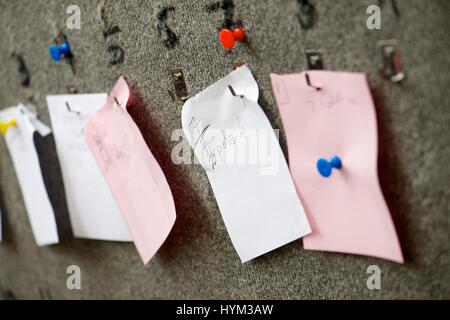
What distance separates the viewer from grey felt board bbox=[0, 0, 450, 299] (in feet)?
1.08

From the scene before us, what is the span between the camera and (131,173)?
1.67 ft

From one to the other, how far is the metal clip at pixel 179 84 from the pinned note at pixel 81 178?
12 cm

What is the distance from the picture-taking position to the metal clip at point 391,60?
33 cm

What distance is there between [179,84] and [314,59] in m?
0.14

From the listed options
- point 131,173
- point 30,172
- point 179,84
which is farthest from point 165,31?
point 30,172

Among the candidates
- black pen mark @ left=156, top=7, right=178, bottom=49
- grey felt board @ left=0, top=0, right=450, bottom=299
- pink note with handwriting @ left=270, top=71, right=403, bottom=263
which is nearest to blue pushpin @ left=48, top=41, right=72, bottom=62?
grey felt board @ left=0, top=0, right=450, bottom=299

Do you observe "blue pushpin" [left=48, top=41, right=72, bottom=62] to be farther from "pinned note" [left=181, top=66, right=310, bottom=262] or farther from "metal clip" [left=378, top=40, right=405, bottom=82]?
"metal clip" [left=378, top=40, right=405, bottom=82]

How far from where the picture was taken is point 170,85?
0.46 meters

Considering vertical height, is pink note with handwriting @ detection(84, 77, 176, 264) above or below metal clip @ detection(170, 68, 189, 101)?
below

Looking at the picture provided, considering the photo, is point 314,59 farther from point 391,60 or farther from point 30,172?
point 30,172

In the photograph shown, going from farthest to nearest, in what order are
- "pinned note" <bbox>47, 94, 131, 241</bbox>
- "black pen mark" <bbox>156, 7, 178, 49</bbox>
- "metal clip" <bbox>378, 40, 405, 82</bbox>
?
"pinned note" <bbox>47, 94, 131, 241</bbox> → "black pen mark" <bbox>156, 7, 178, 49</bbox> → "metal clip" <bbox>378, 40, 405, 82</bbox>

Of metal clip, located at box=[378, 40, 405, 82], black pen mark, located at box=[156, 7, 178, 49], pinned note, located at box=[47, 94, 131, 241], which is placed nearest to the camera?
metal clip, located at box=[378, 40, 405, 82]

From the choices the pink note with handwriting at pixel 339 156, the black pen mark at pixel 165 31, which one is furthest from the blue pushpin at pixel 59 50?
the pink note with handwriting at pixel 339 156

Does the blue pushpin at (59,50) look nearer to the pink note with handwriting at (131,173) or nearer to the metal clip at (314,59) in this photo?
the pink note with handwriting at (131,173)
